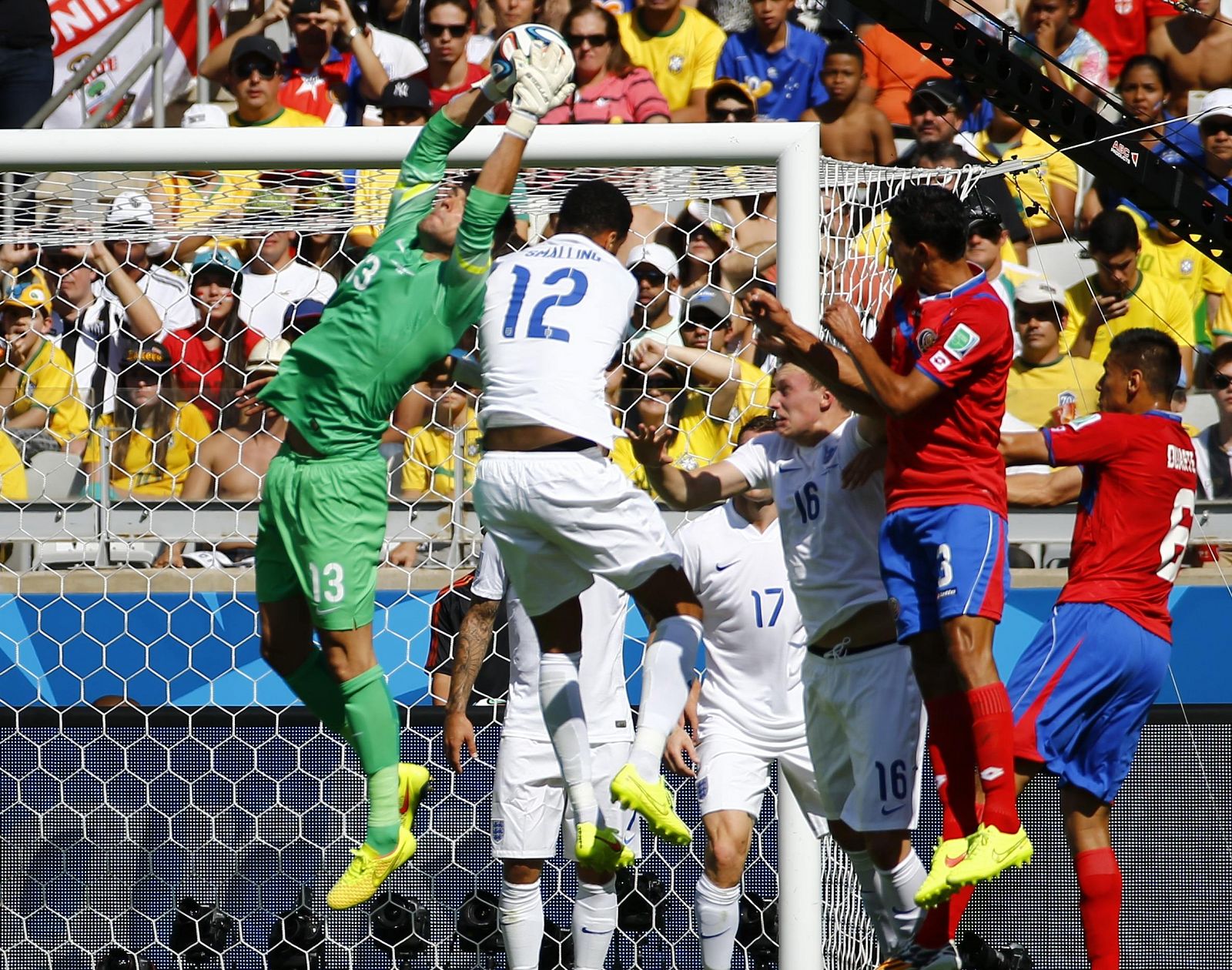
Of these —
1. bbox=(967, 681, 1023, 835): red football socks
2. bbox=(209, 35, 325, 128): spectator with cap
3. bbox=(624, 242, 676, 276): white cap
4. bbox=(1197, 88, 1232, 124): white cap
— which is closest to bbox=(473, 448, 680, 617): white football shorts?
bbox=(967, 681, 1023, 835): red football socks

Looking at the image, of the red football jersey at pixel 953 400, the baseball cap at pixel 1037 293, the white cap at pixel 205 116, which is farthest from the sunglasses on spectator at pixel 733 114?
the red football jersey at pixel 953 400

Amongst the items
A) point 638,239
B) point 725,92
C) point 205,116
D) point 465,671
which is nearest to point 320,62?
point 205,116

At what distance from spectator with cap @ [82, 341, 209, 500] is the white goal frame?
1.16m

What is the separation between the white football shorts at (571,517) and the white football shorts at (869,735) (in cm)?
76

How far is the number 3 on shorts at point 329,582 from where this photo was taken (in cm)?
440

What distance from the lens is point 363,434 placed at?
14.9 feet

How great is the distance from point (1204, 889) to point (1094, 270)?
3700 mm

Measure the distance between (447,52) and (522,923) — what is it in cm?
580

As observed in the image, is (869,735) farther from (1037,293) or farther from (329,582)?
(1037,293)

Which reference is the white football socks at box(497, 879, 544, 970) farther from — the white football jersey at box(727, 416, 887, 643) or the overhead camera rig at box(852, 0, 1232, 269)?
the overhead camera rig at box(852, 0, 1232, 269)

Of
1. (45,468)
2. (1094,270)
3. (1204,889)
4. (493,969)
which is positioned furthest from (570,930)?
(1094,270)

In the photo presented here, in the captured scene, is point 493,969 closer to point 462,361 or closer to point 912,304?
point 462,361

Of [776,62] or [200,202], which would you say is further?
[776,62]

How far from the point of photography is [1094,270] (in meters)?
8.29
